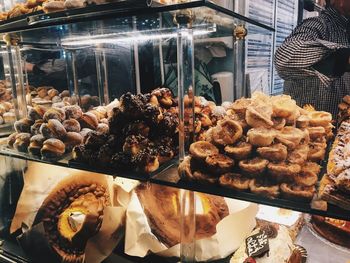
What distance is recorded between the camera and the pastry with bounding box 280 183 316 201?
0.98 m

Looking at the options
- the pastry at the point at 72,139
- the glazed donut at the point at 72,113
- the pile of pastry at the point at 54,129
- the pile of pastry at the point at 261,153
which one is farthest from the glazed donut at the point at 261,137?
the glazed donut at the point at 72,113

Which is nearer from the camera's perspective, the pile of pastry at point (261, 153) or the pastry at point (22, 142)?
the pile of pastry at point (261, 153)

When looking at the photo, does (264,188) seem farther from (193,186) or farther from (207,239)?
(207,239)

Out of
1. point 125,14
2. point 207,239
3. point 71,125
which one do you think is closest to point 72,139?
point 71,125

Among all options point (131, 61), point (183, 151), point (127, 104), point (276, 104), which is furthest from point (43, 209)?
point (131, 61)

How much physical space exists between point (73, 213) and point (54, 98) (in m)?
1.27

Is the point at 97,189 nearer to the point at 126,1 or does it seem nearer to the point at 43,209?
the point at 43,209

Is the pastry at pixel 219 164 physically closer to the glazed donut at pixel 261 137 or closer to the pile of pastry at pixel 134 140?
the glazed donut at pixel 261 137

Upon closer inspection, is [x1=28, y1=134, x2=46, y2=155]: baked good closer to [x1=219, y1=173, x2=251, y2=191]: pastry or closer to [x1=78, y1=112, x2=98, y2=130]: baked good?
[x1=78, y1=112, x2=98, y2=130]: baked good

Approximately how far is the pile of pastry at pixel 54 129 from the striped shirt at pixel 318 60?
1.22 m

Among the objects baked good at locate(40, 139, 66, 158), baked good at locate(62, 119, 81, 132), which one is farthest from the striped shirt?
baked good at locate(40, 139, 66, 158)

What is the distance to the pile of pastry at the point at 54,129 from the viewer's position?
1.64m

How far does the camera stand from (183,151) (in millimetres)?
1293

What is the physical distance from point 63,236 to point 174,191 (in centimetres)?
66
